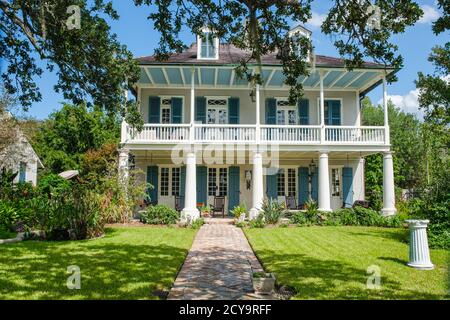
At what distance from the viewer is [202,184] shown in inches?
734

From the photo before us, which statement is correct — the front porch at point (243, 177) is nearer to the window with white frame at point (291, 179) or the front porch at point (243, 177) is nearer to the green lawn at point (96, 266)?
the window with white frame at point (291, 179)

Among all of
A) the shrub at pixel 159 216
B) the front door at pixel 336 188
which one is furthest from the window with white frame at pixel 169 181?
the front door at pixel 336 188

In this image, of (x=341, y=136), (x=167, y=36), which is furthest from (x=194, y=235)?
(x=341, y=136)

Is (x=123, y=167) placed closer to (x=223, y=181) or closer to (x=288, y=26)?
(x=223, y=181)

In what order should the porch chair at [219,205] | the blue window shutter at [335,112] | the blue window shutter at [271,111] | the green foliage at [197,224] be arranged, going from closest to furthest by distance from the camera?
1. the green foliage at [197,224]
2. the porch chair at [219,205]
3. the blue window shutter at [271,111]
4. the blue window shutter at [335,112]

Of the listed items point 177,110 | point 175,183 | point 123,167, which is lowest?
point 175,183

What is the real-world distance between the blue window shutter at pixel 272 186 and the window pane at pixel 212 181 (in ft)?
8.97

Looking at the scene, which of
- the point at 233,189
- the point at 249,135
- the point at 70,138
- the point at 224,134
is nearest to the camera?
the point at 249,135

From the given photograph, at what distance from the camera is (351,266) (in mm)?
7148

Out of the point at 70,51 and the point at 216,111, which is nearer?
the point at 70,51

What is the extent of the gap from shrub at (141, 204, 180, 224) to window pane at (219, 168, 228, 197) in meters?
4.07

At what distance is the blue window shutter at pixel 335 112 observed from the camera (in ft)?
62.2

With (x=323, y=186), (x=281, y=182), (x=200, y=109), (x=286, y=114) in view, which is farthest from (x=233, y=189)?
(x=286, y=114)

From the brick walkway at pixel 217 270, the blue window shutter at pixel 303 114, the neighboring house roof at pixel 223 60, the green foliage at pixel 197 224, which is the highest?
the neighboring house roof at pixel 223 60
